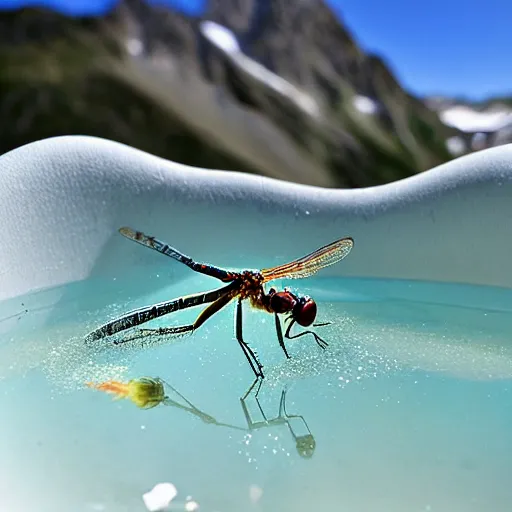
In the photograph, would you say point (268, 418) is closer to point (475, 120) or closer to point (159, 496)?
point (159, 496)

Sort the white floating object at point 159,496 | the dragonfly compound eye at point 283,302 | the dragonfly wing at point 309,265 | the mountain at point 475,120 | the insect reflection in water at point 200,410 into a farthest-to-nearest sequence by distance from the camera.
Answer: the mountain at point 475,120 → the dragonfly wing at point 309,265 → the dragonfly compound eye at point 283,302 → the insect reflection in water at point 200,410 → the white floating object at point 159,496

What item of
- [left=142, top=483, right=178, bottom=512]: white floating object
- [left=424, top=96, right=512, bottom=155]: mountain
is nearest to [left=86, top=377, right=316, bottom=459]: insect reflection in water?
[left=142, top=483, right=178, bottom=512]: white floating object

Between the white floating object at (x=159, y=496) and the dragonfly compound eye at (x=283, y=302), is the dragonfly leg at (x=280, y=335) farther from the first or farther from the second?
the white floating object at (x=159, y=496)

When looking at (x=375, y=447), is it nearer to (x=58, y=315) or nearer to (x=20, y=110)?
(x=58, y=315)

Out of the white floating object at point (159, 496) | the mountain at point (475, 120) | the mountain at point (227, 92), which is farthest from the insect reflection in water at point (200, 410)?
the mountain at point (475, 120)

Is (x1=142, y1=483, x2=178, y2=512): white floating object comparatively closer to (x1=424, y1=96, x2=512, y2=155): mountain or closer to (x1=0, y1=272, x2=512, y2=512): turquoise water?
(x1=0, y1=272, x2=512, y2=512): turquoise water

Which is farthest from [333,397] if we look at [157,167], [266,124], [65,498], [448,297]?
[266,124]
